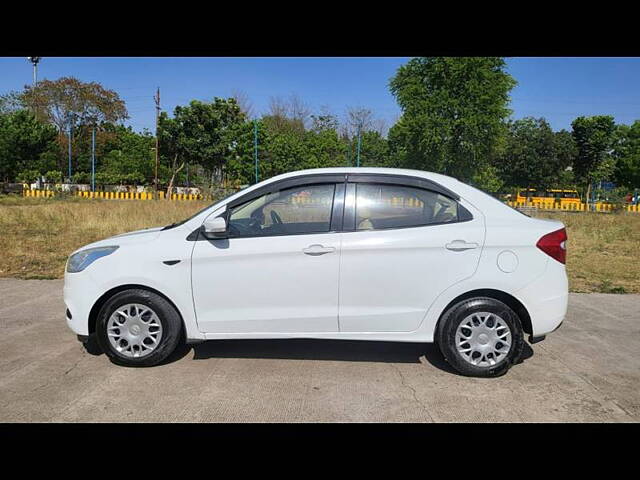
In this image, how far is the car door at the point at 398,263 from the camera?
394cm

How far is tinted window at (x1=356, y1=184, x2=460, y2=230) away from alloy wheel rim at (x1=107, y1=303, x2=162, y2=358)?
1.97 m

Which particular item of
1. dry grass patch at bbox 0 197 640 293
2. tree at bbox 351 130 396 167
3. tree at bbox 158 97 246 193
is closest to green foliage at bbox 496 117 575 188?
tree at bbox 351 130 396 167

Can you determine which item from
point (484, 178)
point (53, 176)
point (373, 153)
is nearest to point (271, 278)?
point (484, 178)

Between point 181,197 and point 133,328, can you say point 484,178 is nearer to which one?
point 181,197

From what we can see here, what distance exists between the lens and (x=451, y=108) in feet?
75.5

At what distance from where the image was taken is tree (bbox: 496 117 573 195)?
149 ft

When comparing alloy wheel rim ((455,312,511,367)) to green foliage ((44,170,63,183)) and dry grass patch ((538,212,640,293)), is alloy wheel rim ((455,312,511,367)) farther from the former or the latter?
green foliage ((44,170,63,183))

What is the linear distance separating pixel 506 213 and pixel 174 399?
123 inches

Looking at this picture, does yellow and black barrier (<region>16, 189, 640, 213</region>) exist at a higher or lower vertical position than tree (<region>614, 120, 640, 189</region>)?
lower

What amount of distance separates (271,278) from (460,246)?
1607mm
